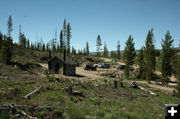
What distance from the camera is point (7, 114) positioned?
5957 mm

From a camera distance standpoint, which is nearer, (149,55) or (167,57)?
(167,57)

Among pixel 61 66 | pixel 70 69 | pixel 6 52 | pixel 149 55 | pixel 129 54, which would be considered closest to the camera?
pixel 6 52

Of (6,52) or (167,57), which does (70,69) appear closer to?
(6,52)

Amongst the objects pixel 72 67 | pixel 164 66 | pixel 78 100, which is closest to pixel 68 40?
pixel 72 67

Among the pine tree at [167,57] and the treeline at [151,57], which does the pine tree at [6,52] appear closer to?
the treeline at [151,57]

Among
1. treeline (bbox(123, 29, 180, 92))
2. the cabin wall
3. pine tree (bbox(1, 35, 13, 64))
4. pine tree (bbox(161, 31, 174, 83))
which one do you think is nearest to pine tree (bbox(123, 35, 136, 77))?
treeline (bbox(123, 29, 180, 92))

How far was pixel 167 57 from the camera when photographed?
2923 centimetres

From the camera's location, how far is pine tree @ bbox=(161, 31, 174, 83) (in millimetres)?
29078

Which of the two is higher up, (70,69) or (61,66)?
(61,66)

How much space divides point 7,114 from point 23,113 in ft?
2.27

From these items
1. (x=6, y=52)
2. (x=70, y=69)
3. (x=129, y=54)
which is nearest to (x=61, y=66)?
(x=70, y=69)

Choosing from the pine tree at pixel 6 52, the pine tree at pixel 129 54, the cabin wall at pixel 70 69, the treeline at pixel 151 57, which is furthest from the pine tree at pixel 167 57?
the pine tree at pixel 6 52

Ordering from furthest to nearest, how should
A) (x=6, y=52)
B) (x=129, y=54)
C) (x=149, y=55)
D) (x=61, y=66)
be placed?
(x=129, y=54) → (x=149, y=55) → (x=61, y=66) → (x=6, y=52)

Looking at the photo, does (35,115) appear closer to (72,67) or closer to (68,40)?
(72,67)
